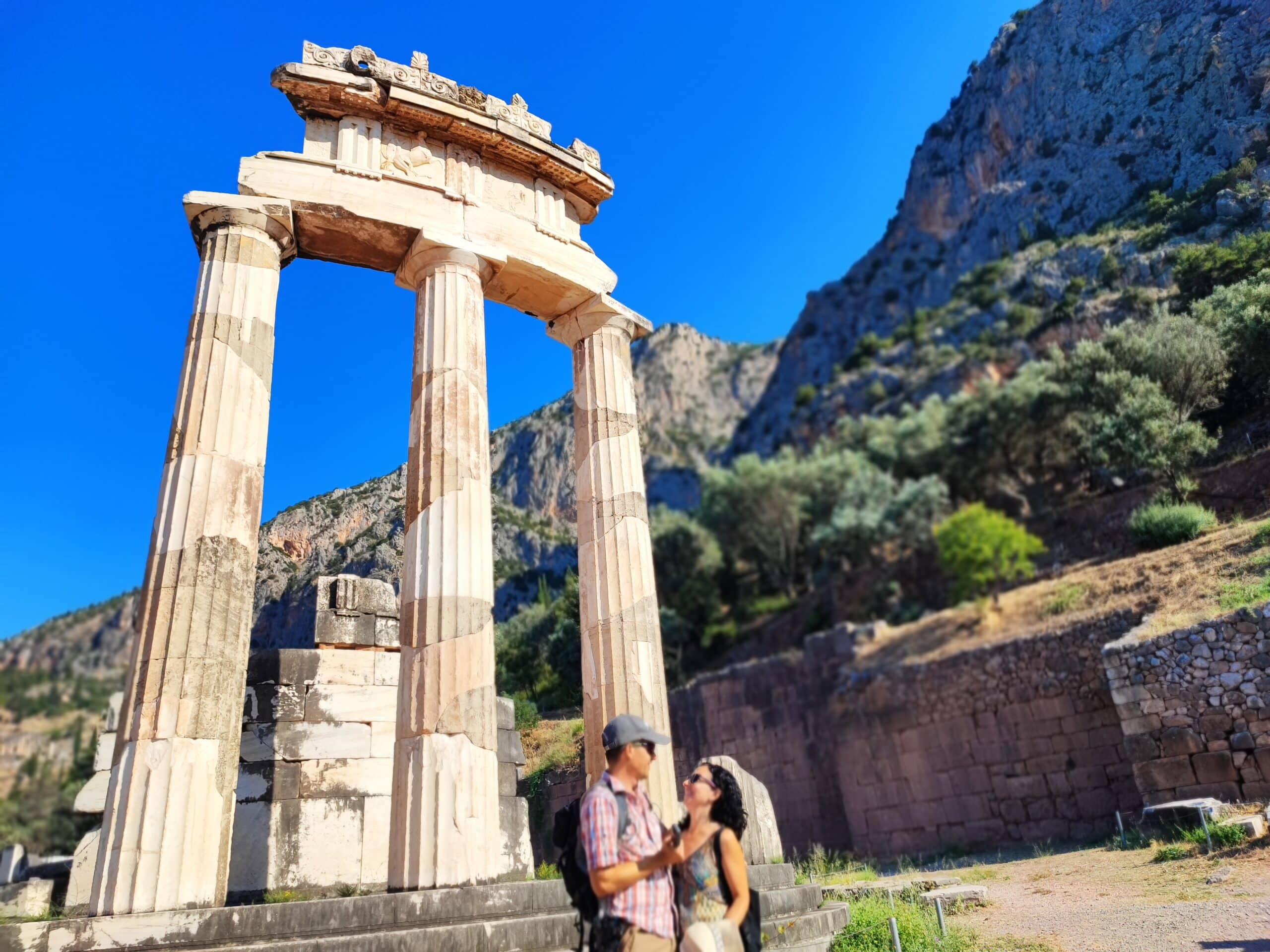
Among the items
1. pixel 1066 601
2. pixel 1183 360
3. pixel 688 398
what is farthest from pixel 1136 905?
pixel 688 398

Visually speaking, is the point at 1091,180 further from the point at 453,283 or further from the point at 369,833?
the point at 369,833

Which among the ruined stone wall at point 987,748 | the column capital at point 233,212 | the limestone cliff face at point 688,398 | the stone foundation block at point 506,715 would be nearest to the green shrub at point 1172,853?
the ruined stone wall at point 987,748

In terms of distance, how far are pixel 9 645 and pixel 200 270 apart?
12561 cm

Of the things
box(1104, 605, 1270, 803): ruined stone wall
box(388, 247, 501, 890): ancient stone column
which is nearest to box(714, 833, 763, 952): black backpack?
box(388, 247, 501, 890): ancient stone column

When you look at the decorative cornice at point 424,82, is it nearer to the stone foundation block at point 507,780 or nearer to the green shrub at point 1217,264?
the stone foundation block at point 507,780

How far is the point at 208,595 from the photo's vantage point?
7.95 metres

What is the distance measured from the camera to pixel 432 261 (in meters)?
10.7

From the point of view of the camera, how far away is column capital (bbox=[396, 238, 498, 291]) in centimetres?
1059

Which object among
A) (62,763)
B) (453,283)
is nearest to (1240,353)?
(453,283)

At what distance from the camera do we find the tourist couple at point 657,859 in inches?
145

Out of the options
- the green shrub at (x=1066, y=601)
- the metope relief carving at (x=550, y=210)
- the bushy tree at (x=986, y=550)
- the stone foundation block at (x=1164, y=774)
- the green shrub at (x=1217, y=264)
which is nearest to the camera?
the metope relief carving at (x=550, y=210)

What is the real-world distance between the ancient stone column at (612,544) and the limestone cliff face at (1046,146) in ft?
67.9

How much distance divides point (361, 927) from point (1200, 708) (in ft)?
44.9

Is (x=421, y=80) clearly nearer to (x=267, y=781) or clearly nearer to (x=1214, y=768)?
(x=267, y=781)
